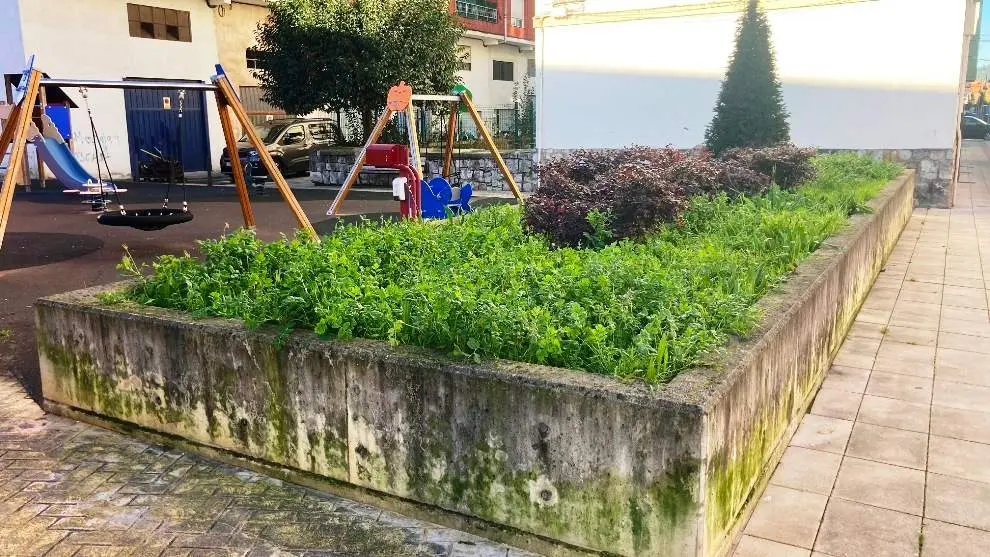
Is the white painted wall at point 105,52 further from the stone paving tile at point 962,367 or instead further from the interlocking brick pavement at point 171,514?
the stone paving tile at point 962,367

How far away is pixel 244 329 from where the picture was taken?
4.46m

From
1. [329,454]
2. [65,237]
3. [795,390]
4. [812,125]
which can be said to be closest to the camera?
[329,454]

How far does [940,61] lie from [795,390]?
43.5 feet

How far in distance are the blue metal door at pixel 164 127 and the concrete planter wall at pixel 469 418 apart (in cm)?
1869

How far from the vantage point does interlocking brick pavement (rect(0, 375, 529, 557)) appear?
373 cm

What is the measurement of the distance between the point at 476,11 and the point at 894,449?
31916mm

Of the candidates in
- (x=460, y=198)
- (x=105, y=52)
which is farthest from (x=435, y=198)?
(x=105, y=52)

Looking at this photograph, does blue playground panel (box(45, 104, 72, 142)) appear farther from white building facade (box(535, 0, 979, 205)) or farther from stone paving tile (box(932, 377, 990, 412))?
stone paving tile (box(932, 377, 990, 412))

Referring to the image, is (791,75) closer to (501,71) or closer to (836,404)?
(836,404)

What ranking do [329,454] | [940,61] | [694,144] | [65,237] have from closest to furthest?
[329,454], [65,237], [940,61], [694,144]

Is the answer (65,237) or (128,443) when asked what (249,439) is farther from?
(65,237)

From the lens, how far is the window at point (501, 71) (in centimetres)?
3531

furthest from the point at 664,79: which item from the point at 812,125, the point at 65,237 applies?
the point at 65,237

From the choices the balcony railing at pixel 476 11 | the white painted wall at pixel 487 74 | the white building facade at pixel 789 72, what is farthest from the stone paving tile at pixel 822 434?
the balcony railing at pixel 476 11
